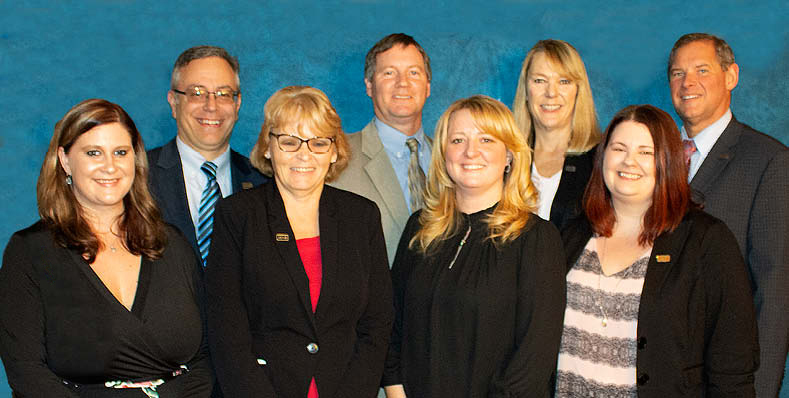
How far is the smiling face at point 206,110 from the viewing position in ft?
11.4

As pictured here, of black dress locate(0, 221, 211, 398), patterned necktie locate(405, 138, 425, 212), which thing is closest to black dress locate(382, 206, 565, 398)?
patterned necktie locate(405, 138, 425, 212)

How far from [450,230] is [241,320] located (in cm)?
84

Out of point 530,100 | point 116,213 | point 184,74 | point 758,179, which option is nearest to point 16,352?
point 116,213

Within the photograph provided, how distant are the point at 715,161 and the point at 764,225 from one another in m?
0.38

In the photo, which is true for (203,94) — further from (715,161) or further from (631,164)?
(715,161)

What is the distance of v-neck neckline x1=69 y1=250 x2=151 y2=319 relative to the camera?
249 centimetres

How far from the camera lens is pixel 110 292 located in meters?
2.51

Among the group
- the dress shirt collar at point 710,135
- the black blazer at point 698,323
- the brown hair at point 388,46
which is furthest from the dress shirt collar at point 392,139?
the black blazer at point 698,323

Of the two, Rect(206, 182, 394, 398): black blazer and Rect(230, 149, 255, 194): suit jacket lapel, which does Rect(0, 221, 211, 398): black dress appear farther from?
Rect(230, 149, 255, 194): suit jacket lapel

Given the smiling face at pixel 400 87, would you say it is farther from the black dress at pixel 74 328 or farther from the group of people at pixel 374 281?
the black dress at pixel 74 328

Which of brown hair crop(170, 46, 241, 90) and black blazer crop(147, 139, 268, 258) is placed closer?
black blazer crop(147, 139, 268, 258)

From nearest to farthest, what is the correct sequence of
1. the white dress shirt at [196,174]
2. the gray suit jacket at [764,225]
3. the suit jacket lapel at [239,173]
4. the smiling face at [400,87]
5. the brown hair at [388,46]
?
1. the gray suit jacket at [764,225]
2. the white dress shirt at [196,174]
3. the suit jacket lapel at [239,173]
4. the smiling face at [400,87]
5. the brown hair at [388,46]

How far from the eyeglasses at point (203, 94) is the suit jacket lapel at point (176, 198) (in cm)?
32

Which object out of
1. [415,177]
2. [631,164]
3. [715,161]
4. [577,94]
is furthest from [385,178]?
[715,161]
